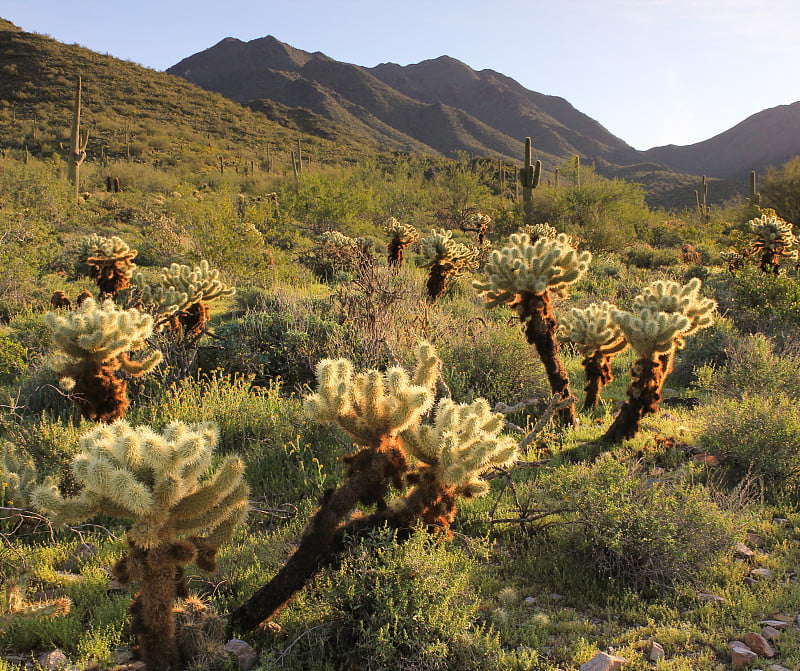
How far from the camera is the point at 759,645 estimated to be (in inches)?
113

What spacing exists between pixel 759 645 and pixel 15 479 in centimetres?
483

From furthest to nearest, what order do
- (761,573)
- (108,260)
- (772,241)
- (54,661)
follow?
(772,241) < (108,260) < (761,573) < (54,661)

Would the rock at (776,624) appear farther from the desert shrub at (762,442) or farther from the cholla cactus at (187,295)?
the cholla cactus at (187,295)

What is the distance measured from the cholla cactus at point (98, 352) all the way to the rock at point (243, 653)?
272 cm

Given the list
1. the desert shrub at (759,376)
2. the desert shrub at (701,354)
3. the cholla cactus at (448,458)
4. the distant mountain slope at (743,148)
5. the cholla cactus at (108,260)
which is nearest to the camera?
the cholla cactus at (448,458)

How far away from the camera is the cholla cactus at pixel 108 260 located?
8656mm

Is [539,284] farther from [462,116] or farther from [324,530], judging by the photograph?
[462,116]

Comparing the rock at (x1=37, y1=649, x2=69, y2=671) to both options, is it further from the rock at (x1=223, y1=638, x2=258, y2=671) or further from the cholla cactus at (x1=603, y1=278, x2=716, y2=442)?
the cholla cactus at (x1=603, y1=278, x2=716, y2=442)

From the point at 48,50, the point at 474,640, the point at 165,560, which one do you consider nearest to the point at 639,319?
the point at 474,640

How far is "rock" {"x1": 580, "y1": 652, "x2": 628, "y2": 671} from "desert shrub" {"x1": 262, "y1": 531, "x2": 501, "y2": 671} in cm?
45

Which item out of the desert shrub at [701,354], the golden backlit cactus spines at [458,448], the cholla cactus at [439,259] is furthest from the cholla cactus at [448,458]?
the cholla cactus at [439,259]

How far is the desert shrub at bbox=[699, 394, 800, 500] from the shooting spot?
15.3 ft

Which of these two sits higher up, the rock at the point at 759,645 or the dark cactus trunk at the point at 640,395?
the dark cactus trunk at the point at 640,395

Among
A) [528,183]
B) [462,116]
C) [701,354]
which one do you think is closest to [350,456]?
[701,354]
